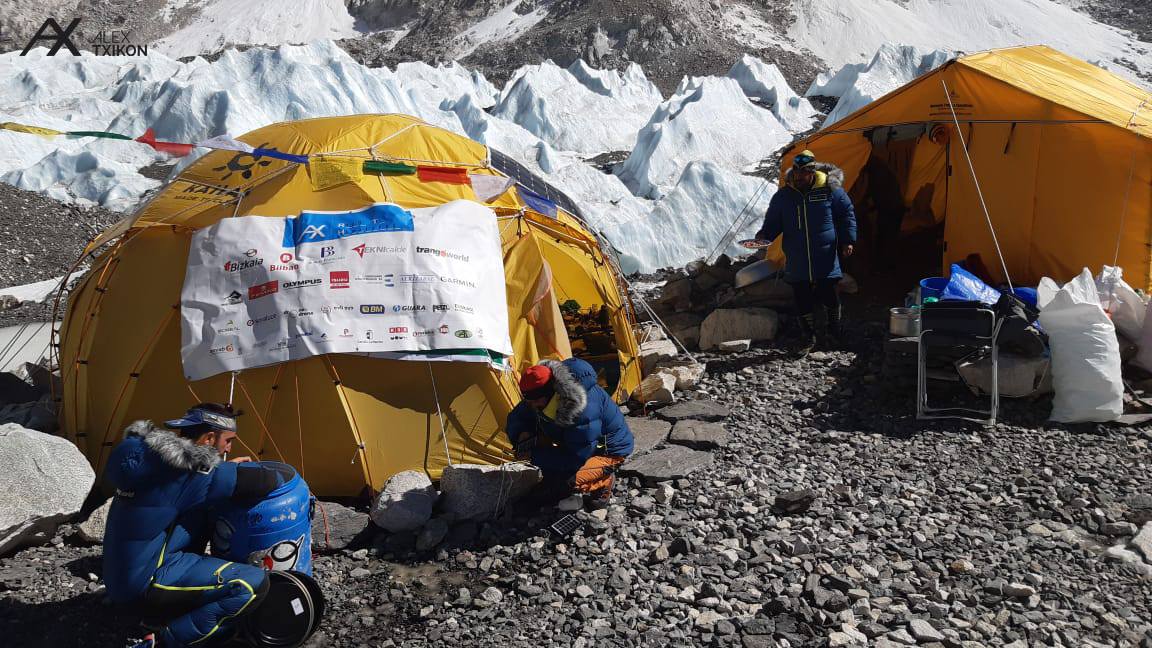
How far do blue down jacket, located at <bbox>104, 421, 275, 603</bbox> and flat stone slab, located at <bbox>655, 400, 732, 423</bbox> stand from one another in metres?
3.97

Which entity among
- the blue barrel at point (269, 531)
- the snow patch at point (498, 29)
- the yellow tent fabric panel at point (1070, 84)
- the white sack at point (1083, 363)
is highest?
the snow patch at point (498, 29)

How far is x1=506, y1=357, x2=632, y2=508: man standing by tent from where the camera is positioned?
5.02 metres

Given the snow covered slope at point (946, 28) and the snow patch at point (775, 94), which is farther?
the snow covered slope at point (946, 28)

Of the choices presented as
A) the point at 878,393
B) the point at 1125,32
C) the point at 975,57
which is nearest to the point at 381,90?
the point at 975,57

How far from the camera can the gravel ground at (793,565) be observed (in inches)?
163

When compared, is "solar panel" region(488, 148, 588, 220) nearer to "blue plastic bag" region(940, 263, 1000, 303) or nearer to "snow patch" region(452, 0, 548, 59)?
"blue plastic bag" region(940, 263, 1000, 303)

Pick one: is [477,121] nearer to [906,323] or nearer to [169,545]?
[906,323]

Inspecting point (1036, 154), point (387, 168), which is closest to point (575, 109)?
point (1036, 154)

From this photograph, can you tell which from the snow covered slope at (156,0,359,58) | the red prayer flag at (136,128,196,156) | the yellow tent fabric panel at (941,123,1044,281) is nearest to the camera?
the red prayer flag at (136,128,196,156)

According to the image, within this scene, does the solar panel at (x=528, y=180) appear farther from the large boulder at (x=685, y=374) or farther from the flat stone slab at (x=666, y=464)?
the flat stone slab at (x=666, y=464)

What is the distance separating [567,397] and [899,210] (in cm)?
679

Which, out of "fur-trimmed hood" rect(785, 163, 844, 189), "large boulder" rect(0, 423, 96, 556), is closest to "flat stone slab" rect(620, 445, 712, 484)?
"fur-trimmed hood" rect(785, 163, 844, 189)

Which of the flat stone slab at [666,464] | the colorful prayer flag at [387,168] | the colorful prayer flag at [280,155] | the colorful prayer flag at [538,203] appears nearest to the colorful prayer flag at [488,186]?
the colorful prayer flag at [538,203]

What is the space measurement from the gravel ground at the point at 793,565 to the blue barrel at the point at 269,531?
18.6 inches
